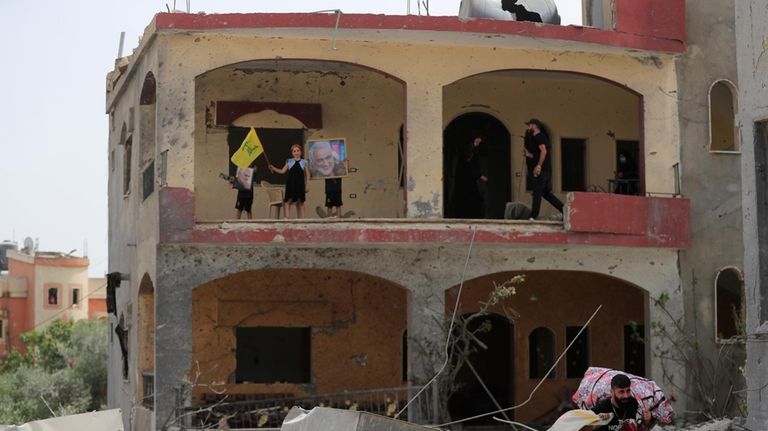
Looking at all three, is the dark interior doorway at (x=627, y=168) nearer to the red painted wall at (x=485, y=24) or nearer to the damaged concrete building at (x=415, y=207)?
the damaged concrete building at (x=415, y=207)

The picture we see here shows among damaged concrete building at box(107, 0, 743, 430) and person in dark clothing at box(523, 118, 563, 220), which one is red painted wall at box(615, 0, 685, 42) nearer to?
damaged concrete building at box(107, 0, 743, 430)

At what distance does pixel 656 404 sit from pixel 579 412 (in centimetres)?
99

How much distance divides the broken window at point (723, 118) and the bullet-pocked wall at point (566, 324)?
130 inches

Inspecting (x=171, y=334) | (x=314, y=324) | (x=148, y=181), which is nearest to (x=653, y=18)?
(x=314, y=324)

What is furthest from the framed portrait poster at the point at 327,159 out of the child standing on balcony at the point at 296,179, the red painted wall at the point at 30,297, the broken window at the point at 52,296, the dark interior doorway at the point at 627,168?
the broken window at the point at 52,296

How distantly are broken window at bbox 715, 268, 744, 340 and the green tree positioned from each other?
660 inches

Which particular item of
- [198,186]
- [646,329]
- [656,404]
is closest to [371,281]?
[198,186]

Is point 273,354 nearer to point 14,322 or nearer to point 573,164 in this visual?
point 573,164

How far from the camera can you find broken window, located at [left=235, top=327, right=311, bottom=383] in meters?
25.0

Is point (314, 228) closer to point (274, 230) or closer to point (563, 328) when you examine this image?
point (274, 230)

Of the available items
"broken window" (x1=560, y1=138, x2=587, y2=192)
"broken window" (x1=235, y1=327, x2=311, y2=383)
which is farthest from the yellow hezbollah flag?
"broken window" (x1=560, y1=138, x2=587, y2=192)

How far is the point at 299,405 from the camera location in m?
21.9

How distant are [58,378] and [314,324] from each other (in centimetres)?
1810

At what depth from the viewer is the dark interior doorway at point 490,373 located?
2586cm
